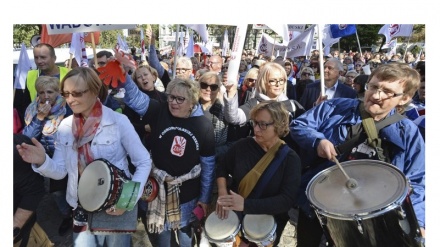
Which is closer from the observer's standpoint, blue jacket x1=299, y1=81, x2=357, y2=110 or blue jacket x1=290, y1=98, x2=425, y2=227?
blue jacket x1=290, y1=98, x2=425, y2=227

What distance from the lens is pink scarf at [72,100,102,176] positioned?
7.58ft

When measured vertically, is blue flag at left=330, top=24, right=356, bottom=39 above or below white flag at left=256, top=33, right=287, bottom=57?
above

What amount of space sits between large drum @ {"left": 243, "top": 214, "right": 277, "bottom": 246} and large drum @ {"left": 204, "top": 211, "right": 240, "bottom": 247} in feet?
0.23

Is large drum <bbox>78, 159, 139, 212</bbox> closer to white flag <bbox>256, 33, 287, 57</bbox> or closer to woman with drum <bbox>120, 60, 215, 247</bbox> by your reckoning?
woman with drum <bbox>120, 60, 215, 247</bbox>

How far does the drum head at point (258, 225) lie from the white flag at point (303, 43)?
5.37 meters

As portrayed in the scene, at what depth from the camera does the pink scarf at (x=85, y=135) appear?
7.58 feet

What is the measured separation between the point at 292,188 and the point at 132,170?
1.21 meters

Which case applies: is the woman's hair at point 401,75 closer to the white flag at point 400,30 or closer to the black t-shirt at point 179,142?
the black t-shirt at point 179,142

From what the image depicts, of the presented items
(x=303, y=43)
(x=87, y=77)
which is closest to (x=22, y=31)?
(x=303, y=43)

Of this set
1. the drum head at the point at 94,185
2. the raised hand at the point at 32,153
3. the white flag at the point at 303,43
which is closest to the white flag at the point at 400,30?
the white flag at the point at 303,43

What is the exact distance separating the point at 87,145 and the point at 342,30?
679cm

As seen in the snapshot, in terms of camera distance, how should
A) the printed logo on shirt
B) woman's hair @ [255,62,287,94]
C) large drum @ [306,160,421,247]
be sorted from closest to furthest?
large drum @ [306,160,421,247], the printed logo on shirt, woman's hair @ [255,62,287,94]

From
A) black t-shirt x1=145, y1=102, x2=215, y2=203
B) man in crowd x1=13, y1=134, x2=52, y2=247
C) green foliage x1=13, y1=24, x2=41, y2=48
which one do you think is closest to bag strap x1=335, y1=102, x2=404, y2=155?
black t-shirt x1=145, y1=102, x2=215, y2=203
